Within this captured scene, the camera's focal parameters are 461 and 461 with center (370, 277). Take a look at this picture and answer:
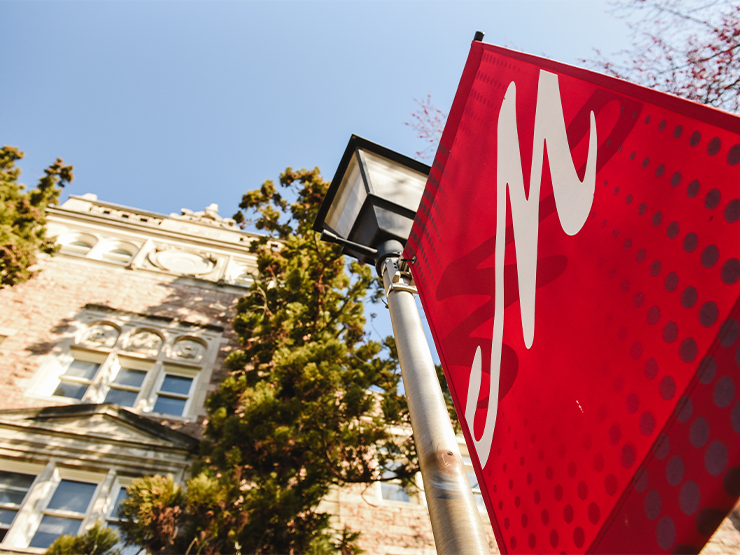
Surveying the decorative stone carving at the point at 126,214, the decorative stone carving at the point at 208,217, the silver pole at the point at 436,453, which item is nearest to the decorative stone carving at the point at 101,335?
the decorative stone carving at the point at 126,214

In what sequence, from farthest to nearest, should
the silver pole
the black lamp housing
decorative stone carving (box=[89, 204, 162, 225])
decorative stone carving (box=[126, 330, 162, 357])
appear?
1. decorative stone carving (box=[89, 204, 162, 225])
2. decorative stone carving (box=[126, 330, 162, 357])
3. the black lamp housing
4. the silver pole

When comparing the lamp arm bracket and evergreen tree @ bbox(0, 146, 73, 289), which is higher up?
evergreen tree @ bbox(0, 146, 73, 289)

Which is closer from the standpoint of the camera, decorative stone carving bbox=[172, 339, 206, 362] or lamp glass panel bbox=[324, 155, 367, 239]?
lamp glass panel bbox=[324, 155, 367, 239]

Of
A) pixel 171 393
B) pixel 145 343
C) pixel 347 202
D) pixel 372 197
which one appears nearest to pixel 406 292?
pixel 372 197

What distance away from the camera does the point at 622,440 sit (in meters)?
1.02

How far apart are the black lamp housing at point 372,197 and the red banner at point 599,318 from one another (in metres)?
1.11

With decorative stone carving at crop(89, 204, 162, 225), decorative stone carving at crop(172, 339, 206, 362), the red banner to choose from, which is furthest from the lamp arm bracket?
decorative stone carving at crop(89, 204, 162, 225)

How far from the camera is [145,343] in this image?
11.7 m

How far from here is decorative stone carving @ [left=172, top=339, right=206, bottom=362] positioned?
11602 millimetres

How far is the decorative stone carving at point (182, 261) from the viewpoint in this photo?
1514 centimetres

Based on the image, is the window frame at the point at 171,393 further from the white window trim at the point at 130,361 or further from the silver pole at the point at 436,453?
the silver pole at the point at 436,453

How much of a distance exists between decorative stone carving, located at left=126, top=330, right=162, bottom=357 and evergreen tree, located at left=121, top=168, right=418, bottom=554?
121 inches

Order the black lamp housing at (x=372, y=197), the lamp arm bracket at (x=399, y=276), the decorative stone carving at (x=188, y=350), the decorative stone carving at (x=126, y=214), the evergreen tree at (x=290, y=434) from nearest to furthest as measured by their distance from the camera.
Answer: the lamp arm bracket at (x=399, y=276), the black lamp housing at (x=372, y=197), the evergreen tree at (x=290, y=434), the decorative stone carving at (x=188, y=350), the decorative stone carving at (x=126, y=214)

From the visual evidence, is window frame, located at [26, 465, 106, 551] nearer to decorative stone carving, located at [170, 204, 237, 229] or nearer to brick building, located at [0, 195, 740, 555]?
brick building, located at [0, 195, 740, 555]
